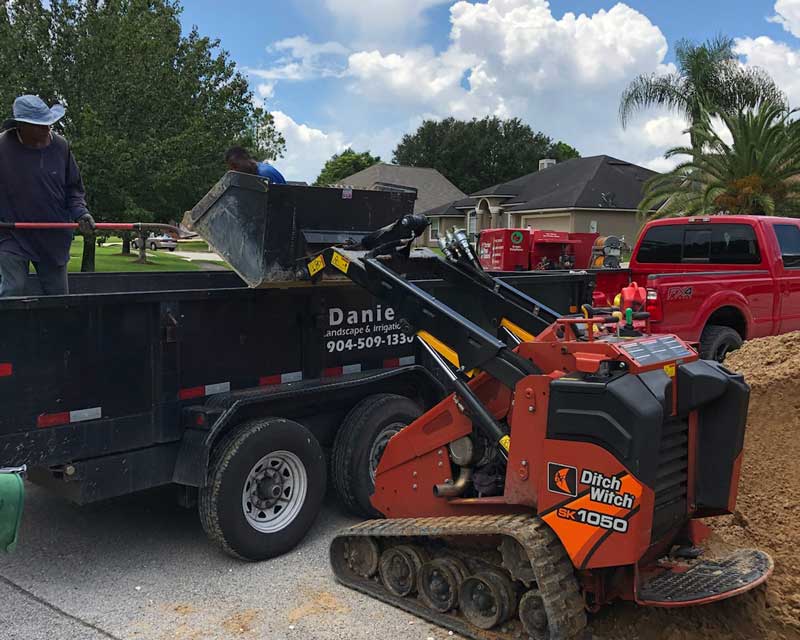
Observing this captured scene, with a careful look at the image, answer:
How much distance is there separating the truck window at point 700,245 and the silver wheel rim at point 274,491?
6.72 metres

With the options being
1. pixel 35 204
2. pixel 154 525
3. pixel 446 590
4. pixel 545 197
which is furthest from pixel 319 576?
pixel 545 197

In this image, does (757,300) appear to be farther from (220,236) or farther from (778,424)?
(220,236)

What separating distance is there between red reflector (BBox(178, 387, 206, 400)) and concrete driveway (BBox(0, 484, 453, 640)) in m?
1.05

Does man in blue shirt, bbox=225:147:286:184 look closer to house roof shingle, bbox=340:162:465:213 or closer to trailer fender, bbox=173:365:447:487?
trailer fender, bbox=173:365:447:487

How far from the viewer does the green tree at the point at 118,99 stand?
18391 millimetres

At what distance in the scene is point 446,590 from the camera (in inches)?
159

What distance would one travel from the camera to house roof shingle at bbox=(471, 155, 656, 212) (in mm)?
41094

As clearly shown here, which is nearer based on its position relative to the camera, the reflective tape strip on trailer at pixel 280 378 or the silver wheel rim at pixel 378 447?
the reflective tape strip on trailer at pixel 280 378

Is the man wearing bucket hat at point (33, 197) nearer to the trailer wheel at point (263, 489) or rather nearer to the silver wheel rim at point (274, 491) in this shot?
the trailer wheel at point (263, 489)

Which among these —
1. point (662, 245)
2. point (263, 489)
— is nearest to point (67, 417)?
point (263, 489)

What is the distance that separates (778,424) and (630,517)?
3198mm

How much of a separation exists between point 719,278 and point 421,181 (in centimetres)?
5603

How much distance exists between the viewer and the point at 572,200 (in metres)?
40.6

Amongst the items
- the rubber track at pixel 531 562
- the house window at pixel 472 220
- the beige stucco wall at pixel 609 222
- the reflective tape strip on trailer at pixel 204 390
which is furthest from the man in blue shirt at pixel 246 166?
the house window at pixel 472 220
